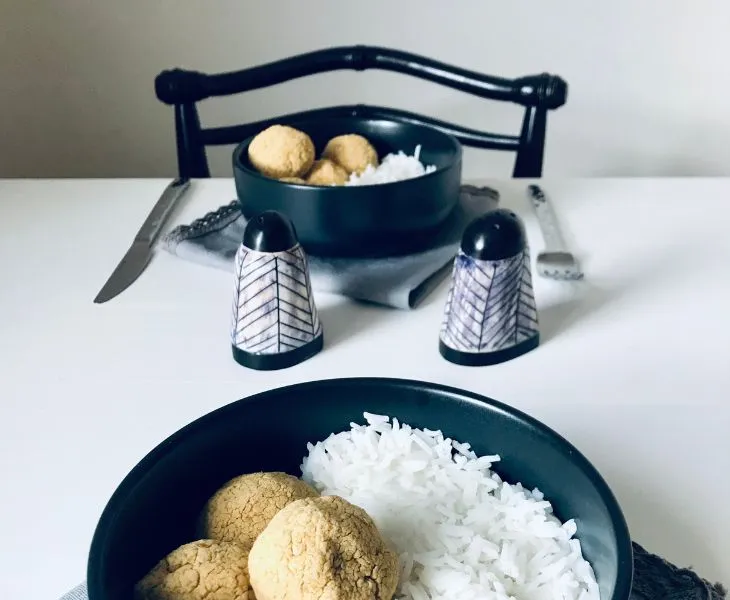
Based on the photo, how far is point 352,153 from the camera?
2.85 ft

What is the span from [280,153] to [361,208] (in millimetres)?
136

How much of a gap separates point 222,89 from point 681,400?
0.80 meters

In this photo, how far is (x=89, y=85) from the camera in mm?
1463

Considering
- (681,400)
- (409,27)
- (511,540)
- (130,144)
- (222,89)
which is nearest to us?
(511,540)

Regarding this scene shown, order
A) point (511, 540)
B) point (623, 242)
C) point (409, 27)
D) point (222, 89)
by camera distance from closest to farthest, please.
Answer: point (511, 540) < point (623, 242) < point (222, 89) < point (409, 27)

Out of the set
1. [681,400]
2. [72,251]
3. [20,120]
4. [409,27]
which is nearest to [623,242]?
[681,400]

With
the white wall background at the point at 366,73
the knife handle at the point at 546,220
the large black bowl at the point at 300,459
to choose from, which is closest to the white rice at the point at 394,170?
the knife handle at the point at 546,220

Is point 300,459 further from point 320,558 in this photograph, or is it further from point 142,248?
point 142,248

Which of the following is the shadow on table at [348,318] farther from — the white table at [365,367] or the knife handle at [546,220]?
the knife handle at [546,220]

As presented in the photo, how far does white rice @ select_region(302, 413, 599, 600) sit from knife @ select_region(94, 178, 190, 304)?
1.23ft

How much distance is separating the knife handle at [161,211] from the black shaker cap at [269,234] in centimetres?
26

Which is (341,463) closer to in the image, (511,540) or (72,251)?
(511,540)

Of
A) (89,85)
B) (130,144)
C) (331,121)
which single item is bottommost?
(130,144)

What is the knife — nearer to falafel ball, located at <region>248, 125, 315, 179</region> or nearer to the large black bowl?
falafel ball, located at <region>248, 125, 315, 179</region>
